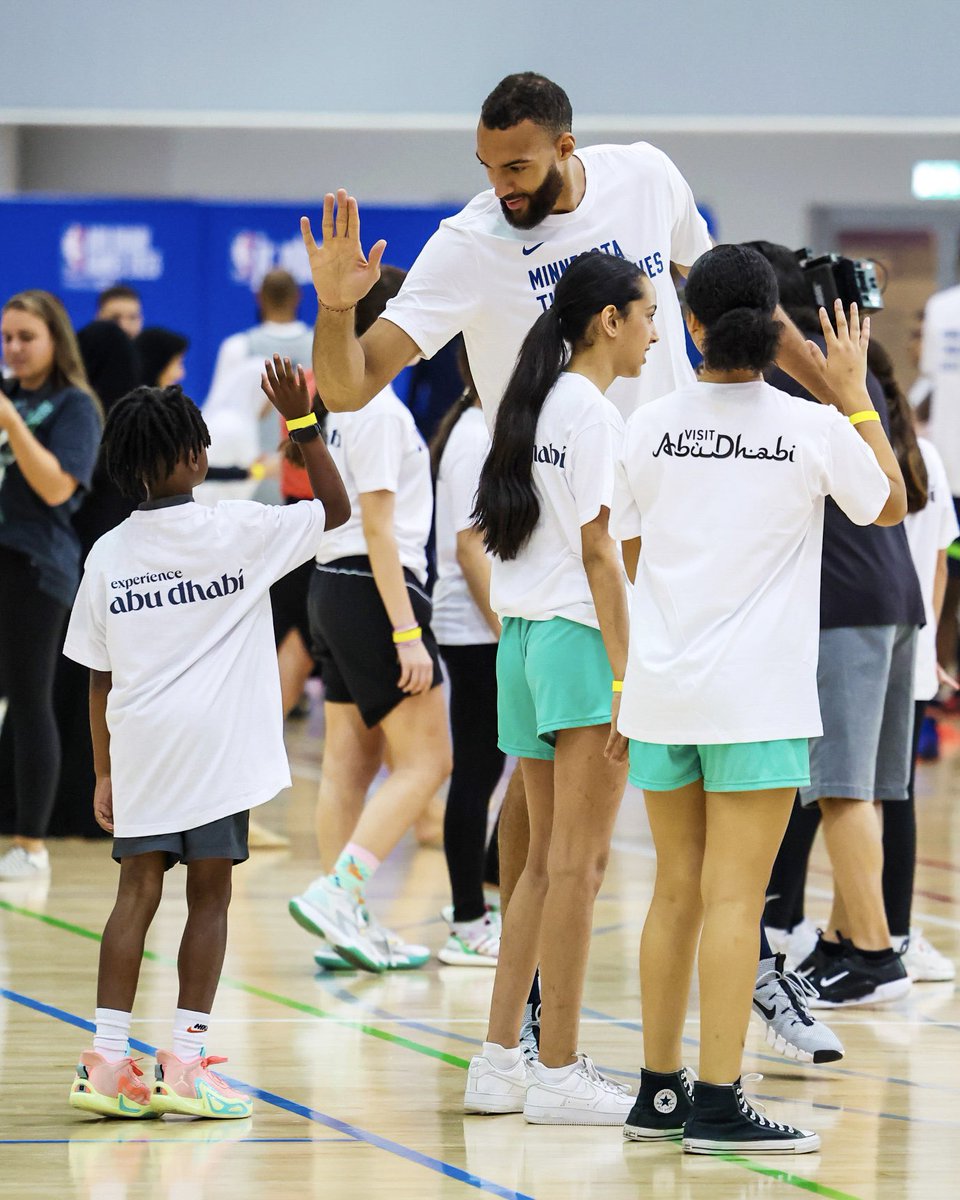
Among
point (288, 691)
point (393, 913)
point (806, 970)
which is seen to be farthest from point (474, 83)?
point (806, 970)

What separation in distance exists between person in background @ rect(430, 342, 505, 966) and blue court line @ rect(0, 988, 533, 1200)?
1.12 metres

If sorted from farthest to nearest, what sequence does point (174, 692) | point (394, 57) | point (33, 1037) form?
point (394, 57)
point (33, 1037)
point (174, 692)

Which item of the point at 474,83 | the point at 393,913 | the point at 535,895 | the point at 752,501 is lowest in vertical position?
the point at 393,913

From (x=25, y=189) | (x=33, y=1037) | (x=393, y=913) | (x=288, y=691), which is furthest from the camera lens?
(x=25, y=189)

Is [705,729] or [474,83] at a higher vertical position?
[474,83]

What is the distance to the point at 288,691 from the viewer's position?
6.67 m

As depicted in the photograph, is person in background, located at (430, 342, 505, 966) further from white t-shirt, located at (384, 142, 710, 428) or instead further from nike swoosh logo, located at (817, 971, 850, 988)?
white t-shirt, located at (384, 142, 710, 428)

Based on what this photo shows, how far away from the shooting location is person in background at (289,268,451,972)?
473cm

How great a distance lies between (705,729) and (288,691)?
12.3 feet

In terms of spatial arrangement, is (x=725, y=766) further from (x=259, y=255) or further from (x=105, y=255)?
(x=105, y=255)

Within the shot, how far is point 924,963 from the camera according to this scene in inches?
187

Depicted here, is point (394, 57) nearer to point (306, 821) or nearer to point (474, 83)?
point (474, 83)

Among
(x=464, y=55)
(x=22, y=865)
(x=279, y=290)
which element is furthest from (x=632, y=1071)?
(x=464, y=55)

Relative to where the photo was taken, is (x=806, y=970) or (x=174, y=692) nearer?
(x=174, y=692)
